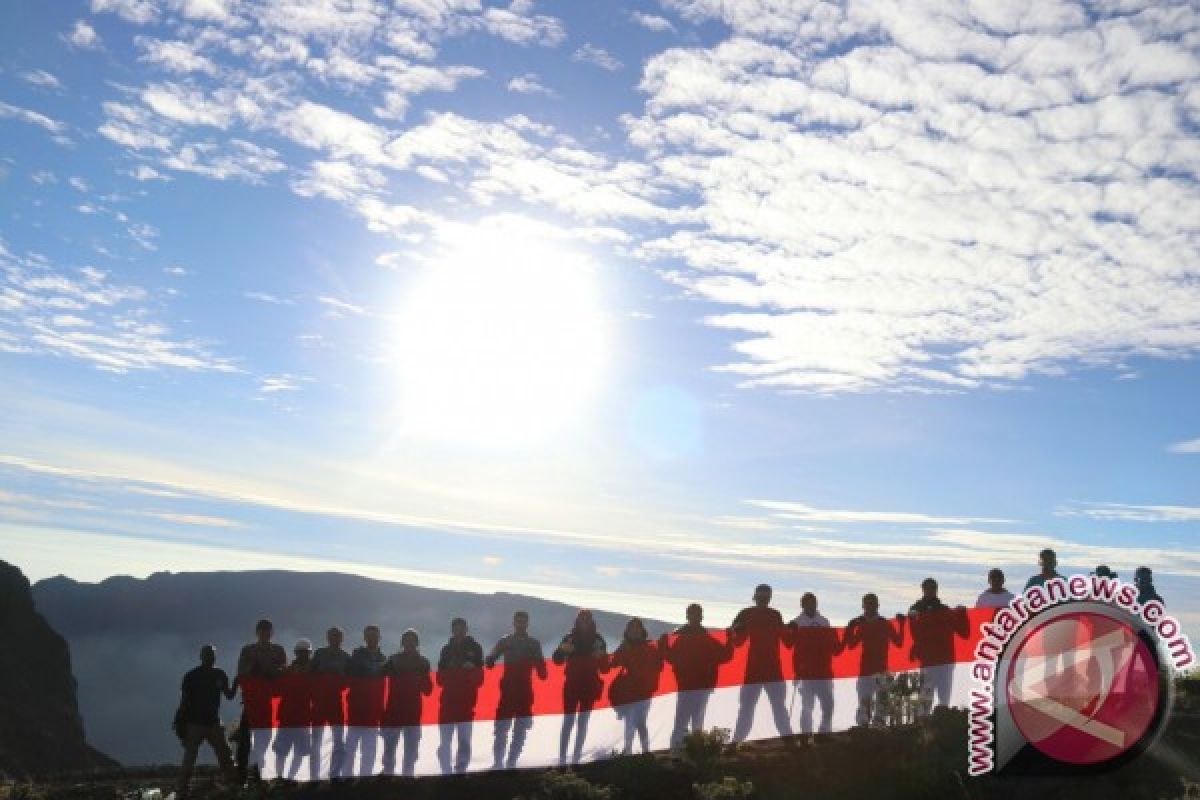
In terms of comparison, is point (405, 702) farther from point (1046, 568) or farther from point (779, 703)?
point (1046, 568)

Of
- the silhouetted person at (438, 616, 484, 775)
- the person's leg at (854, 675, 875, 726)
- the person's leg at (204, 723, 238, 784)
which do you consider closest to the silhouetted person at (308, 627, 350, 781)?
the person's leg at (204, 723, 238, 784)

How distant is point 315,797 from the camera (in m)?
14.9

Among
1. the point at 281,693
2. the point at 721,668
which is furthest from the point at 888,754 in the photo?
the point at 281,693

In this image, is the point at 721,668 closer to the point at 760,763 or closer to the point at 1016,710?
the point at 760,763

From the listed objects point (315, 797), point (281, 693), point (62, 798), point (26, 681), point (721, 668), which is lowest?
point (26, 681)

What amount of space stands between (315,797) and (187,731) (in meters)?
2.29

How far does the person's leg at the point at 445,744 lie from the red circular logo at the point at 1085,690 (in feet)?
25.8

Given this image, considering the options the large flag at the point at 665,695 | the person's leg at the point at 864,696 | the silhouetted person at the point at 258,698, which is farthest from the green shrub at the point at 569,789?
the silhouetted person at the point at 258,698

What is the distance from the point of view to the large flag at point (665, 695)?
14523 mm

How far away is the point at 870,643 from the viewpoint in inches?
584

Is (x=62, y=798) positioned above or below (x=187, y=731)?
below

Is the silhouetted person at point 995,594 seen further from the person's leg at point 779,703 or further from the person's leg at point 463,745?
the person's leg at point 463,745

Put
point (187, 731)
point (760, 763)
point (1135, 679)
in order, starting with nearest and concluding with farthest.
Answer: point (1135, 679), point (760, 763), point (187, 731)

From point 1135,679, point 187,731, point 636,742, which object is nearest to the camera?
point 1135,679
